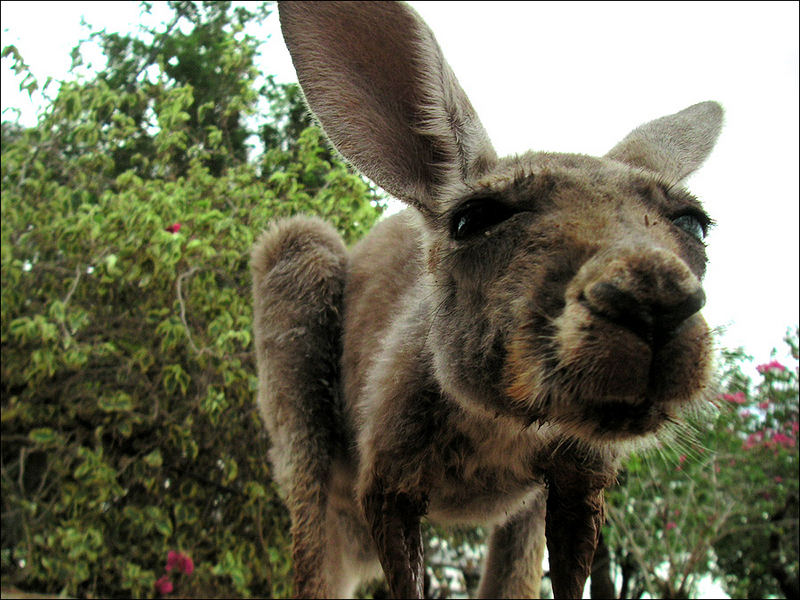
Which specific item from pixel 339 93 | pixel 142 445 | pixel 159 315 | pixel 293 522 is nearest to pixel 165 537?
pixel 142 445

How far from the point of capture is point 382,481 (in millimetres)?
2500

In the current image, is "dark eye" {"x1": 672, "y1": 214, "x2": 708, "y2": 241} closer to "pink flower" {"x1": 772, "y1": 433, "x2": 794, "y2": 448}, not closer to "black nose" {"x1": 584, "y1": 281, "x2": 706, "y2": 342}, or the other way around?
"black nose" {"x1": 584, "y1": 281, "x2": 706, "y2": 342}

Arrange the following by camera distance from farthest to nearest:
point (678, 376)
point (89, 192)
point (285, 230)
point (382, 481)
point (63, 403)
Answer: point (89, 192) < point (63, 403) < point (285, 230) < point (382, 481) < point (678, 376)

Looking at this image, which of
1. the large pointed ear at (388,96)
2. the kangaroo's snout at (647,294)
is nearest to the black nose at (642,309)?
the kangaroo's snout at (647,294)

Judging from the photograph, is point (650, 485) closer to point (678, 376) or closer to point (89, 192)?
point (678, 376)

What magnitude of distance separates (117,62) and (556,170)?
14.7 ft

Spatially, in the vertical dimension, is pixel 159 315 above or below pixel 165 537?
above

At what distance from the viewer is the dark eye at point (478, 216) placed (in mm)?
2045

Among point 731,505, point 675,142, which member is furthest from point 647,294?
point 731,505

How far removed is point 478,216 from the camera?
2.09 metres

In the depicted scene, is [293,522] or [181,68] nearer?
[293,522]

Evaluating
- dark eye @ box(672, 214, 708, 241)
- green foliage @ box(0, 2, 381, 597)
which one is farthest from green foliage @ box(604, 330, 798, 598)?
dark eye @ box(672, 214, 708, 241)

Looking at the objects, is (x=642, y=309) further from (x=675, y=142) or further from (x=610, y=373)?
(x=675, y=142)

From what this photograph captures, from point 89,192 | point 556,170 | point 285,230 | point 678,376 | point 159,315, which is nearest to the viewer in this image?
point 678,376
